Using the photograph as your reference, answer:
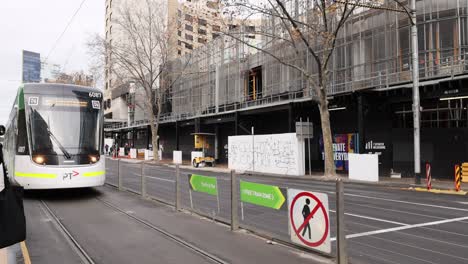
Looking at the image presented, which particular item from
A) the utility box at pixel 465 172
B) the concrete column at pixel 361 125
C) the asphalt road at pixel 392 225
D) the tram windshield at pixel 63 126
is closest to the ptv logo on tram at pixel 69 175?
the tram windshield at pixel 63 126

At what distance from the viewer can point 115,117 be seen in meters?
92.5

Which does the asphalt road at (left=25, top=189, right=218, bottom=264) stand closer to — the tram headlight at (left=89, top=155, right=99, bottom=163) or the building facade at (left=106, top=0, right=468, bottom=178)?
the tram headlight at (left=89, top=155, right=99, bottom=163)

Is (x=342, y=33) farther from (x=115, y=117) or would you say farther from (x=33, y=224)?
(x=115, y=117)

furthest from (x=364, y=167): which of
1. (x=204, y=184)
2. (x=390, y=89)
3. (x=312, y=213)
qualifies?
(x=312, y=213)

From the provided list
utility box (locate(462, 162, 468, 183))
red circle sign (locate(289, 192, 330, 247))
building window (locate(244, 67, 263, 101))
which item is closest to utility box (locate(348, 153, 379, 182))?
utility box (locate(462, 162, 468, 183))

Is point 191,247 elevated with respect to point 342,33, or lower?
lower

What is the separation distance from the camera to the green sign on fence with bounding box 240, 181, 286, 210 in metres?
6.73

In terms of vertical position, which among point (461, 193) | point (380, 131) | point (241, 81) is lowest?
point (461, 193)

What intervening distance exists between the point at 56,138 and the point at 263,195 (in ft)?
25.1

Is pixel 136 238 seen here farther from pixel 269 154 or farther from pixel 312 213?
pixel 269 154

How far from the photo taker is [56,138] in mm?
12062

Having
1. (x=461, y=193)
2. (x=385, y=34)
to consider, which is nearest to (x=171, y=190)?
(x=461, y=193)

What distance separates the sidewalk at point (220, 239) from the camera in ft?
20.0

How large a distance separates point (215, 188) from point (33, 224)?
4.08 m
